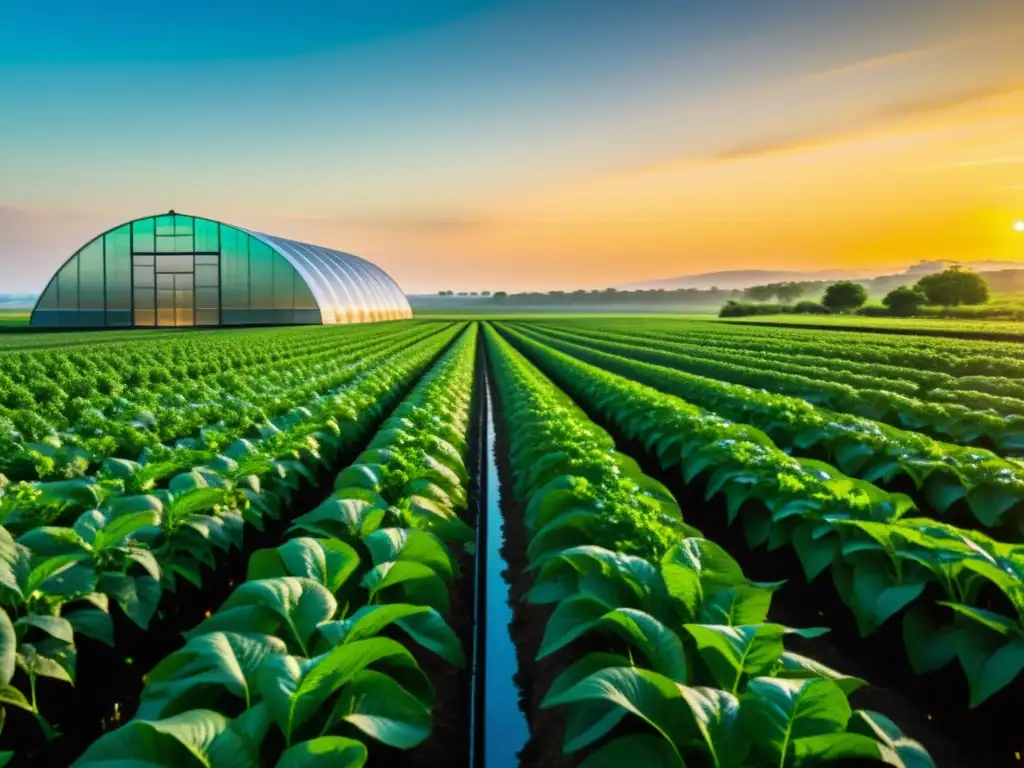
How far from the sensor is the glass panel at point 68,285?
4019cm

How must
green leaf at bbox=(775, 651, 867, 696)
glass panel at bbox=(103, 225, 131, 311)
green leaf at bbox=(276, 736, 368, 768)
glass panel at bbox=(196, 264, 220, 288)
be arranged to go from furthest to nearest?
glass panel at bbox=(196, 264, 220, 288) < glass panel at bbox=(103, 225, 131, 311) < green leaf at bbox=(775, 651, 867, 696) < green leaf at bbox=(276, 736, 368, 768)

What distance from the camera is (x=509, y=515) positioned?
7.18m

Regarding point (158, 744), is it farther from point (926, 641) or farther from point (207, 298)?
point (207, 298)

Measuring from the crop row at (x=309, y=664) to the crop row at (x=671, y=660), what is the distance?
20.0 inches

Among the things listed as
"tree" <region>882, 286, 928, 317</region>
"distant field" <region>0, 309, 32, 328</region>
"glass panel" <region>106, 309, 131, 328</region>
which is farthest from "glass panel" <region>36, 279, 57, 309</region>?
"tree" <region>882, 286, 928, 317</region>

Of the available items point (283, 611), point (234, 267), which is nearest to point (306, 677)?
point (283, 611)

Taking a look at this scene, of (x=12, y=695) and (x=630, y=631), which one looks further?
(x=630, y=631)

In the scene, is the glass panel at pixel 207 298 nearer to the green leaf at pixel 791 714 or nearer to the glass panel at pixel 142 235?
the glass panel at pixel 142 235

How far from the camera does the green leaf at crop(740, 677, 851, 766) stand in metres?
2.00

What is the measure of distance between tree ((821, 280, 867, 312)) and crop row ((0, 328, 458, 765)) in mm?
94410

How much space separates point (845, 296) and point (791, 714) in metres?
97.6

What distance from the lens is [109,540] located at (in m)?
3.23

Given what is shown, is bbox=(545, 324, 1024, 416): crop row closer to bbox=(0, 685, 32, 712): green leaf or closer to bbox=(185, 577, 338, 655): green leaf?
bbox=(185, 577, 338, 655): green leaf

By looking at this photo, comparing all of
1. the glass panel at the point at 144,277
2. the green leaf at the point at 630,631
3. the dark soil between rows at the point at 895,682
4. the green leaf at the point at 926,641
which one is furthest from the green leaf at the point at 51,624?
the glass panel at the point at 144,277
